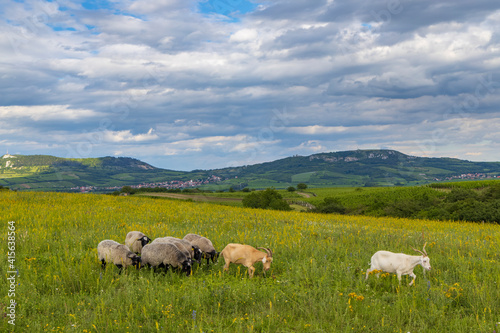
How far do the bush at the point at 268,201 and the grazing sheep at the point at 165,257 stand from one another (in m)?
53.9

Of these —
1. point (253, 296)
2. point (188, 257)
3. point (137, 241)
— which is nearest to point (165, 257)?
point (188, 257)

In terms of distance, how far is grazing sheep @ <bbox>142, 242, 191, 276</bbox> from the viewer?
28.0 feet

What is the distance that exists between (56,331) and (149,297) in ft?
5.83

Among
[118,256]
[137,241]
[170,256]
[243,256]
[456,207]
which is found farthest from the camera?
[456,207]

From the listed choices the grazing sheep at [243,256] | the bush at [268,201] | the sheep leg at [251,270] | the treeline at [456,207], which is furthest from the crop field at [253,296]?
the bush at [268,201]

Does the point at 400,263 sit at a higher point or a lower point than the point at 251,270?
higher

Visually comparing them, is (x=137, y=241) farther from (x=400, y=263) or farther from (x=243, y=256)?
(x=400, y=263)

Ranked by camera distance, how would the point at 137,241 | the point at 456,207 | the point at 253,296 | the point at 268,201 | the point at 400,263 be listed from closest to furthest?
the point at 253,296
the point at 400,263
the point at 137,241
the point at 456,207
the point at 268,201

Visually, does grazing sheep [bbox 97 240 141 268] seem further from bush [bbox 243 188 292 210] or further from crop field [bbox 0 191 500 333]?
bush [bbox 243 188 292 210]

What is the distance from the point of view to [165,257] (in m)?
8.60

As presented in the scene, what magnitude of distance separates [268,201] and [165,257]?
58382 mm

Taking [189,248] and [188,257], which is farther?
[189,248]

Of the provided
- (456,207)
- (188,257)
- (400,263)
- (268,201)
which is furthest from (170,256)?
(268,201)

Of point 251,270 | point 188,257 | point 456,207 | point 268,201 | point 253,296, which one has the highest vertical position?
point 188,257
